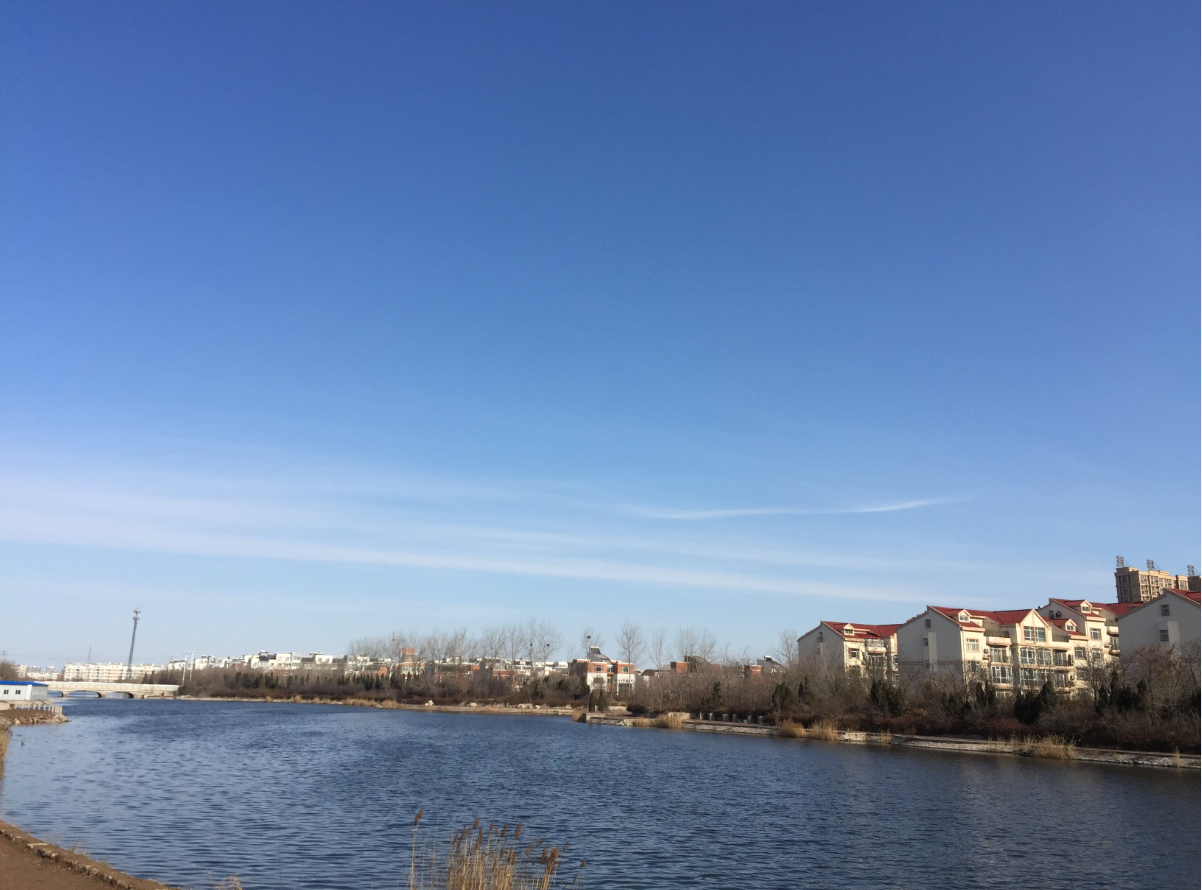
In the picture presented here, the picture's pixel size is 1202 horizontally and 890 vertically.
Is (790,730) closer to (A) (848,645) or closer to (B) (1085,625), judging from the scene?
(A) (848,645)

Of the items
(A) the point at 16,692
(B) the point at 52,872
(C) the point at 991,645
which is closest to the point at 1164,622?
(C) the point at 991,645

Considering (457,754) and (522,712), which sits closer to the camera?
(457,754)

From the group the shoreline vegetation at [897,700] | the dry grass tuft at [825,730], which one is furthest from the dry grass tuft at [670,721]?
the dry grass tuft at [825,730]

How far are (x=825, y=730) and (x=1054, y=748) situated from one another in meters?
14.2

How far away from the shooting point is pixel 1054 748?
37.3 m

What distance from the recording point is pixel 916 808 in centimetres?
2344

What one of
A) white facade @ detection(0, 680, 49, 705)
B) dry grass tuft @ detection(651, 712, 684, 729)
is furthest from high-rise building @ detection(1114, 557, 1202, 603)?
white facade @ detection(0, 680, 49, 705)

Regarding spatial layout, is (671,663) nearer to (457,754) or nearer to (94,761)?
(457,754)

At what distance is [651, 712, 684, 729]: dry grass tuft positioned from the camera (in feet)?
198

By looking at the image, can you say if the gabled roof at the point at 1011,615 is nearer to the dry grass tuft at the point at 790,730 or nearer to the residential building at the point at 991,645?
the residential building at the point at 991,645

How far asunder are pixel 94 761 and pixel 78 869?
22.6 meters

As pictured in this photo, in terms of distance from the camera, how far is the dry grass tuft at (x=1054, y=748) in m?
36.7

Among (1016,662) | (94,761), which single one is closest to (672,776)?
(94,761)

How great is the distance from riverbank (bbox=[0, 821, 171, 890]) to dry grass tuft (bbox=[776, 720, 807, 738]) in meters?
43.9
